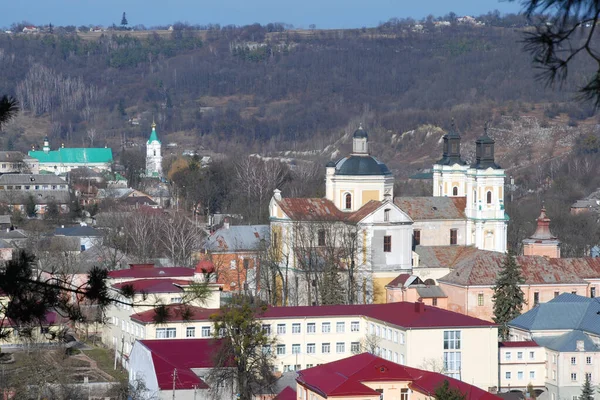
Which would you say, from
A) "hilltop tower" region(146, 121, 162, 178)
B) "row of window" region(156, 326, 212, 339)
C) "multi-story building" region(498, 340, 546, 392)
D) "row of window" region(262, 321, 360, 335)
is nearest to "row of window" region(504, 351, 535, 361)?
"multi-story building" region(498, 340, 546, 392)

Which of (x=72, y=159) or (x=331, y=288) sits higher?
(x=331, y=288)

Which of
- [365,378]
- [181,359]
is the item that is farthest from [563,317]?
[181,359]

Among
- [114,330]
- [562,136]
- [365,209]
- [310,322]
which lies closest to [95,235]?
[365,209]

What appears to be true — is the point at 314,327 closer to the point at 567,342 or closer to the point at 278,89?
the point at 567,342

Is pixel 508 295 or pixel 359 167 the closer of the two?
pixel 508 295

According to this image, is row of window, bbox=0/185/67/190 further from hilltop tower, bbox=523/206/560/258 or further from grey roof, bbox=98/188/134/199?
hilltop tower, bbox=523/206/560/258

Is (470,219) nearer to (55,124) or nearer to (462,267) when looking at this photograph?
(462,267)
